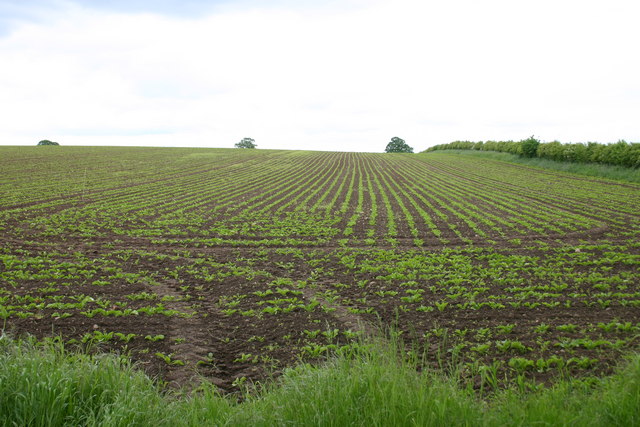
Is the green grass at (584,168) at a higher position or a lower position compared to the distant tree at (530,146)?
lower

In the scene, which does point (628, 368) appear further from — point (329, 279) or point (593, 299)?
point (329, 279)

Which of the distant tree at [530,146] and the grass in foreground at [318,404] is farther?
the distant tree at [530,146]

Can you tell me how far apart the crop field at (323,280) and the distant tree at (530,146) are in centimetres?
2409

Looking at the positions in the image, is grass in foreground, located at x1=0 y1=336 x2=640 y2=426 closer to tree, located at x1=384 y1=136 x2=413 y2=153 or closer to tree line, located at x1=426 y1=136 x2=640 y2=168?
tree line, located at x1=426 y1=136 x2=640 y2=168

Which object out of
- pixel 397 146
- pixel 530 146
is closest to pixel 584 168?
pixel 530 146

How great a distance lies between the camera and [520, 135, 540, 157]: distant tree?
4516 centimetres

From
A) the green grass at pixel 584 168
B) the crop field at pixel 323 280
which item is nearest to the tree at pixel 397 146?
the green grass at pixel 584 168

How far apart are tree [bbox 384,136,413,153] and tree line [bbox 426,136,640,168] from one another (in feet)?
211

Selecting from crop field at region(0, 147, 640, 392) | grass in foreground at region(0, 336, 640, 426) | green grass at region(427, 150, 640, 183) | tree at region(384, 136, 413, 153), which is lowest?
crop field at region(0, 147, 640, 392)

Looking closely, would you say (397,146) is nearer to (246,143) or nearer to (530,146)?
(246,143)

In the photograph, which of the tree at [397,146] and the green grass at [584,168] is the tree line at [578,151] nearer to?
the green grass at [584,168]

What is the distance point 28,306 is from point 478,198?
23.0 metres

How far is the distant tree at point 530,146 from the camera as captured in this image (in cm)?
4516

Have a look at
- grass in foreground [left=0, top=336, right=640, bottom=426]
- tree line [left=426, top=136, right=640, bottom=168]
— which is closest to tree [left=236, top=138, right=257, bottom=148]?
tree line [left=426, top=136, right=640, bottom=168]
